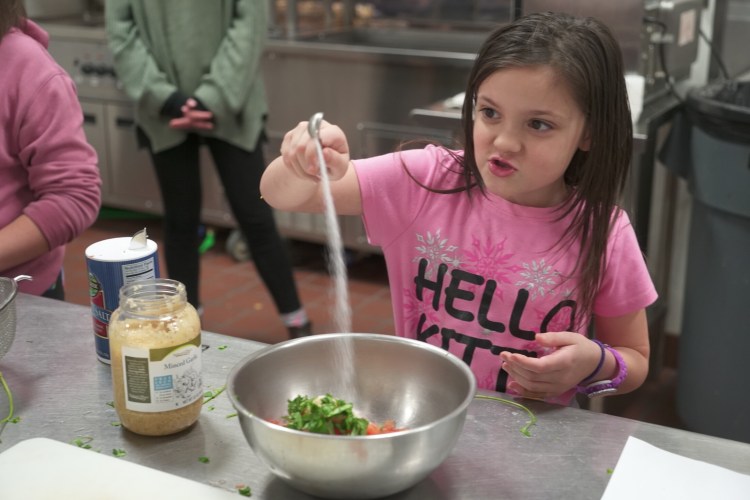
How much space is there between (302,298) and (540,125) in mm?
2249

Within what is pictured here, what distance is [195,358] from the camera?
3.26ft

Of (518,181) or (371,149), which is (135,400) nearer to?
(518,181)

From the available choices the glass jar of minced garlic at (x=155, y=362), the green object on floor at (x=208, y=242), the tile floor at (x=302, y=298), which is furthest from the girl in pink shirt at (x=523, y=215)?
the green object on floor at (x=208, y=242)

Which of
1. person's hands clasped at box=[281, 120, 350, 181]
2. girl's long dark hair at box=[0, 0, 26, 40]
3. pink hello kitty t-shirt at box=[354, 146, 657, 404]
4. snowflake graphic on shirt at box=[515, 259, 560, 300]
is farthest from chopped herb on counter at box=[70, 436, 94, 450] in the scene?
girl's long dark hair at box=[0, 0, 26, 40]

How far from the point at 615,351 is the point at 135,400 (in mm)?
609

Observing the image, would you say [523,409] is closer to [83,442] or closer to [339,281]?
[339,281]

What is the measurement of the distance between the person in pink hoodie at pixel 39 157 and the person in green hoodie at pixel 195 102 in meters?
1.07

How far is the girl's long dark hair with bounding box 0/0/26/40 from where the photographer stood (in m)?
1.53

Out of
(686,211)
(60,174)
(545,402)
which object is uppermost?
(60,174)

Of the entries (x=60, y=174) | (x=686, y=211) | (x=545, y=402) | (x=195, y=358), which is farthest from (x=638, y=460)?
(x=686, y=211)

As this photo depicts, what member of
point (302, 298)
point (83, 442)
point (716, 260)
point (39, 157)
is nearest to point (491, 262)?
point (83, 442)

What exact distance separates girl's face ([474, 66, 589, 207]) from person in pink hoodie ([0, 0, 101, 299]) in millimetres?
721

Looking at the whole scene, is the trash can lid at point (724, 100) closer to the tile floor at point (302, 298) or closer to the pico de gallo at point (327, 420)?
the tile floor at point (302, 298)

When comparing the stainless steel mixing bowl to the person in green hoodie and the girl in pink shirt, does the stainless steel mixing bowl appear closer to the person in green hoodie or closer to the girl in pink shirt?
the girl in pink shirt
